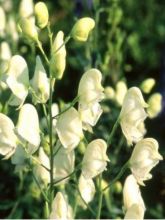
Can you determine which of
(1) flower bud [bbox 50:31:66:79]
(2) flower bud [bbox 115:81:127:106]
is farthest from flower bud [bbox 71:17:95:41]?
(2) flower bud [bbox 115:81:127:106]

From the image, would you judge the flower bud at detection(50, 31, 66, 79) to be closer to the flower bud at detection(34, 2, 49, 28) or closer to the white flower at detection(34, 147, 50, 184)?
the flower bud at detection(34, 2, 49, 28)

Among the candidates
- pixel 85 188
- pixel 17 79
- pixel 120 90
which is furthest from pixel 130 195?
pixel 120 90

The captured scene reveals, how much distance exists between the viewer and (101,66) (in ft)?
9.43

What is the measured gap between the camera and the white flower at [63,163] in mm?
2014

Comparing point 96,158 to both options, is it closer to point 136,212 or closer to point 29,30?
point 136,212

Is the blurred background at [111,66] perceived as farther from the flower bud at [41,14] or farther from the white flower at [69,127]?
the white flower at [69,127]

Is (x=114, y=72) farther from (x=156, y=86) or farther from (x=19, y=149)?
(x=19, y=149)

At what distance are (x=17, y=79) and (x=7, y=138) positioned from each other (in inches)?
5.7

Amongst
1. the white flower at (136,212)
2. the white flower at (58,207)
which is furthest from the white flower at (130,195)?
the white flower at (58,207)

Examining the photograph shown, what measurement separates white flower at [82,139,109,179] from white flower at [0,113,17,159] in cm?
18

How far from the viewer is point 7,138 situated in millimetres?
1904

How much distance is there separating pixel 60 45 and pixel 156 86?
2181 mm

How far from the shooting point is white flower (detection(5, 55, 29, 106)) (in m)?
1.91

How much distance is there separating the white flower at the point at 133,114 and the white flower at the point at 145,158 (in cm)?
3
